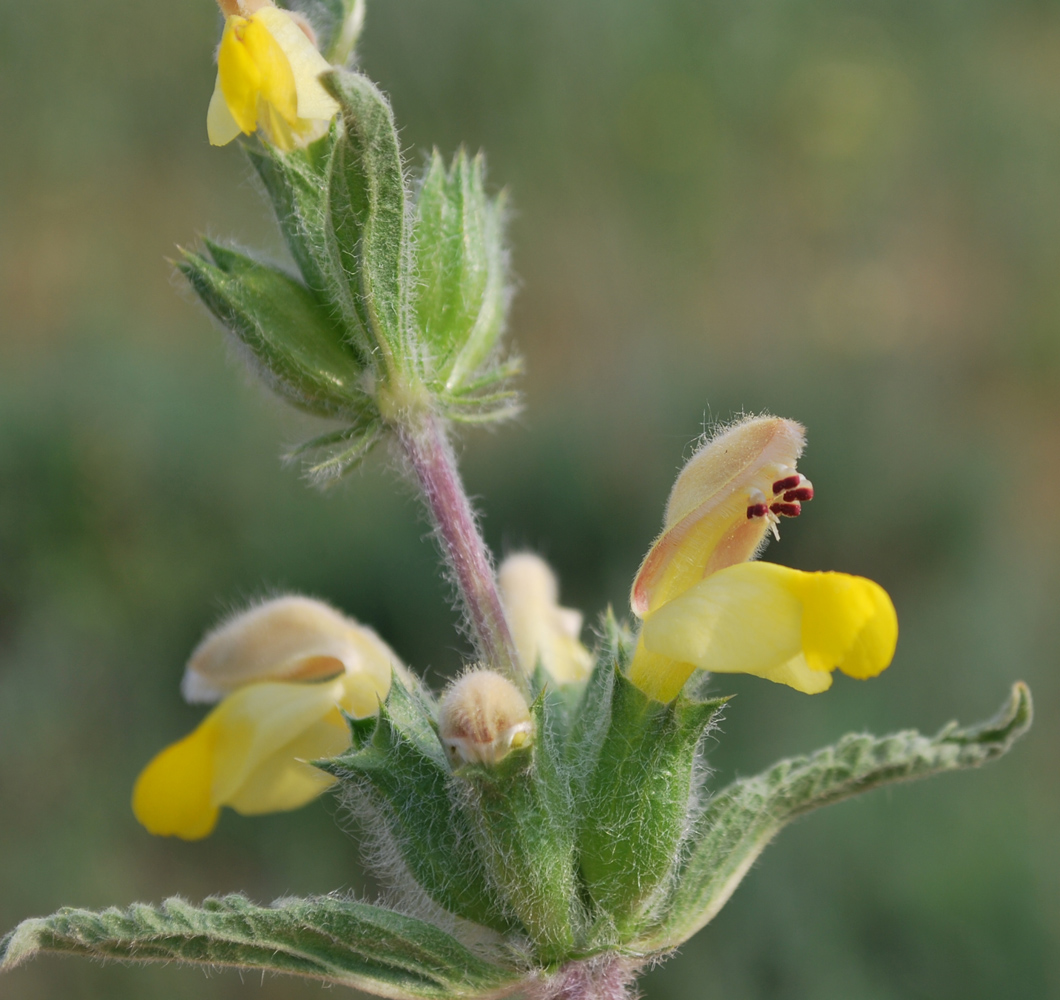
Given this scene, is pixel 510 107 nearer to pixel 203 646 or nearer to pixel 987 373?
pixel 987 373

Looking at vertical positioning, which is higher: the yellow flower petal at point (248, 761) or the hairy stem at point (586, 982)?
the yellow flower petal at point (248, 761)

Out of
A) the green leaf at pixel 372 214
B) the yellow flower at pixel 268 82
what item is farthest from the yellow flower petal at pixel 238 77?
the green leaf at pixel 372 214

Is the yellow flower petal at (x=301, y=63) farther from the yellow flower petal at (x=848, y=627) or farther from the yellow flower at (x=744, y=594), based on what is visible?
the yellow flower petal at (x=848, y=627)

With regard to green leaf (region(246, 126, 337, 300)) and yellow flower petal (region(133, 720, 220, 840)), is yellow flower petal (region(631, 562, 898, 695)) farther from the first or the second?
yellow flower petal (region(133, 720, 220, 840))

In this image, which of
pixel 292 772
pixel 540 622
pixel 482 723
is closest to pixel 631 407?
pixel 540 622

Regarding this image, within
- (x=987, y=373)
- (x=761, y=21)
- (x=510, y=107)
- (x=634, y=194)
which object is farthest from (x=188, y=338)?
(x=987, y=373)

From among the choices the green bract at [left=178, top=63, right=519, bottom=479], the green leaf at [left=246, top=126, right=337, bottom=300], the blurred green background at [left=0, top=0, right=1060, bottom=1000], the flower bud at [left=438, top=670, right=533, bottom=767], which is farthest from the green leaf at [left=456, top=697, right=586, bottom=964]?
the blurred green background at [left=0, top=0, right=1060, bottom=1000]
